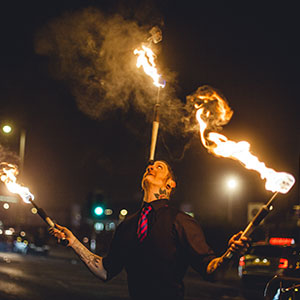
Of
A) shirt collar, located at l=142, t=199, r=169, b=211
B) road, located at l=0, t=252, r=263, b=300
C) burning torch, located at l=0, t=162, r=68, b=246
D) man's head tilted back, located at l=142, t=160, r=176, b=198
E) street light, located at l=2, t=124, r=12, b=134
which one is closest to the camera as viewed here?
shirt collar, located at l=142, t=199, r=169, b=211

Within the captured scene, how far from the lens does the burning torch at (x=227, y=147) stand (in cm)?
320

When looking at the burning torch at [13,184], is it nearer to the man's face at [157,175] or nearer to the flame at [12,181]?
the flame at [12,181]

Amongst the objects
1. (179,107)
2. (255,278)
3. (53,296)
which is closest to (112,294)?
(53,296)

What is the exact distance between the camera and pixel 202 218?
3338cm

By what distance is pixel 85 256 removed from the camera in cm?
418

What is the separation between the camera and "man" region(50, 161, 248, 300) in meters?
3.64

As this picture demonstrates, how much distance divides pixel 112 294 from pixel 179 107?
7.00 meters

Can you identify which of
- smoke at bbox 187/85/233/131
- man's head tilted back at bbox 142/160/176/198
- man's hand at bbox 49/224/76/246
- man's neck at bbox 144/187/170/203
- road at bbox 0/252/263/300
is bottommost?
road at bbox 0/252/263/300

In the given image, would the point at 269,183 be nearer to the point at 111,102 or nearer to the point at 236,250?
the point at 236,250

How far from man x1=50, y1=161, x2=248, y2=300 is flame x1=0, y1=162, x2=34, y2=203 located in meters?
0.97

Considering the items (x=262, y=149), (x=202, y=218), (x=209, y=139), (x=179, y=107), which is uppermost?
(x=262, y=149)

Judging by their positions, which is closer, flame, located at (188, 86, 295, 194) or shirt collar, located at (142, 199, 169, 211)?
flame, located at (188, 86, 295, 194)

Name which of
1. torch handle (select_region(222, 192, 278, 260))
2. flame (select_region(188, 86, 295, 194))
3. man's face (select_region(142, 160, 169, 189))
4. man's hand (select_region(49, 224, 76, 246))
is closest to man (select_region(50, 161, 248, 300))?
man's face (select_region(142, 160, 169, 189))

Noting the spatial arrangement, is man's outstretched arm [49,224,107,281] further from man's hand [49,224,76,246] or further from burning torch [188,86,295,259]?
burning torch [188,86,295,259]
